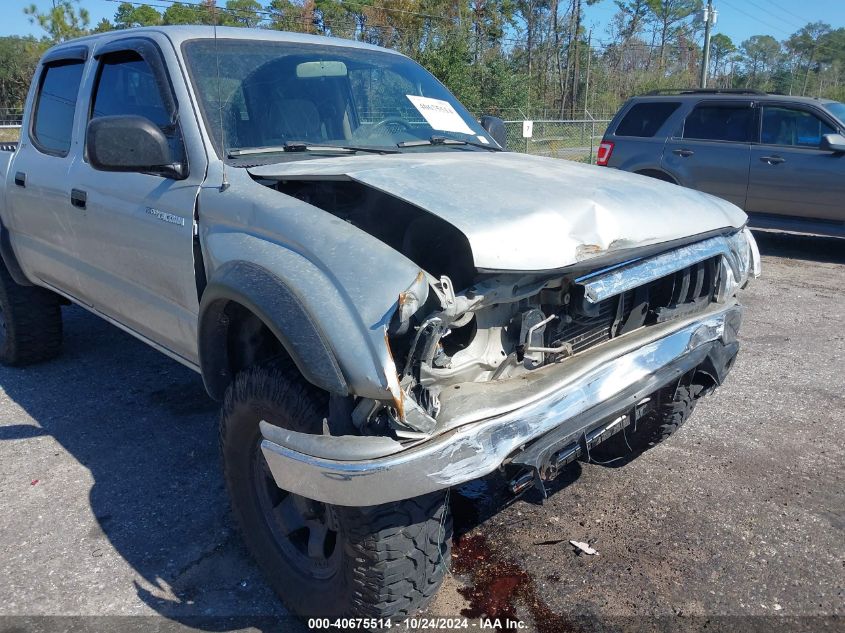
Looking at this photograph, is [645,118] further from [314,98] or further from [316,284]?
[316,284]

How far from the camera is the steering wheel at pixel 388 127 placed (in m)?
3.52

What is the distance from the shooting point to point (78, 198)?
12.2 feet

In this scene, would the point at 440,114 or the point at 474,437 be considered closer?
the point at 474,437

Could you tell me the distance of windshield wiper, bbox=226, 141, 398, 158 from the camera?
3002mm

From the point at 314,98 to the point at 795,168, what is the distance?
731 centimetres

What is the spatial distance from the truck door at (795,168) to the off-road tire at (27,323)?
797cm

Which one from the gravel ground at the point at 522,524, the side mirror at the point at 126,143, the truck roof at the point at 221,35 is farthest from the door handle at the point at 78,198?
the gravel ground at the point at 522,524

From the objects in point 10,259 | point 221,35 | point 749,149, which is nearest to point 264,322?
point 221,35

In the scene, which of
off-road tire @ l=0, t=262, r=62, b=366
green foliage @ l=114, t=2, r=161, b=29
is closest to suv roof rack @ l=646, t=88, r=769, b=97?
off-road tire @ l=0, t=262, r=62, b=366

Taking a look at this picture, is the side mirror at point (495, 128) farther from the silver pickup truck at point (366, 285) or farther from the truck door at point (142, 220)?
the truck door at point (142, 220)

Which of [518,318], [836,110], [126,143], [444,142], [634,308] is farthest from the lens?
[836,110]

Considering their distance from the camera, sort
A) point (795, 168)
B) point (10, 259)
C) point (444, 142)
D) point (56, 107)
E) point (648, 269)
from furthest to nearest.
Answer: point (795, 168)
point (10, 259)
point (56, 107)
point (444, 142)
point (648, 269)

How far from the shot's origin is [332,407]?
218 cm

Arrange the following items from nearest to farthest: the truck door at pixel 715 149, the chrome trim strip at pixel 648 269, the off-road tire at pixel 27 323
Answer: the chrome trim strip at pixel 648 269 → the off-road tire at pixel 27 323 → the truck door at pixel 715 149
